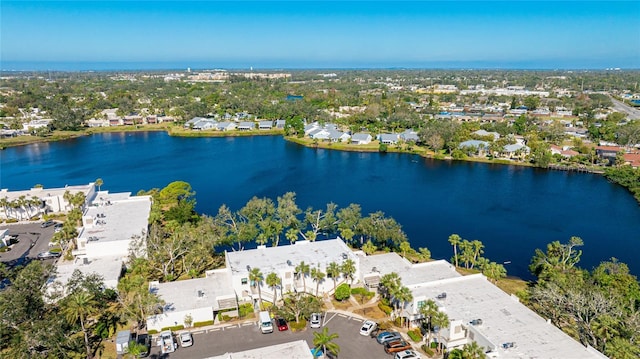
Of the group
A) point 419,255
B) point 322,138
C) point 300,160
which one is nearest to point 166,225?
point 419,255

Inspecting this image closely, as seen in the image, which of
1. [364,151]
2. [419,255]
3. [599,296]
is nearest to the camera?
[599,296]

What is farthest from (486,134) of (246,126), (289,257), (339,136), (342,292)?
(342,292)

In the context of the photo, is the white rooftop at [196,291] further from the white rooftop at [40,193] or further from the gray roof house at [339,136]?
the gray roof house at [339,136]

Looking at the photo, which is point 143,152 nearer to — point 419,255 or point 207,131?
point 207,131

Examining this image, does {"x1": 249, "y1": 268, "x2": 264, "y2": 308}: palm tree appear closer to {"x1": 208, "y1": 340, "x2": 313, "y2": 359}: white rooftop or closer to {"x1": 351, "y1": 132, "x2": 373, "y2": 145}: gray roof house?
{"x1": 208, "y1": 340, "x2": 313, "y2": 359}: white rooftop

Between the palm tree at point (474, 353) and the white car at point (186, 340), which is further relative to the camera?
the white car at point (186, 340)

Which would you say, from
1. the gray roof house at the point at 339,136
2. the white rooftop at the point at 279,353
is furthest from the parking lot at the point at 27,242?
the gray roof house at the point at 339,136
